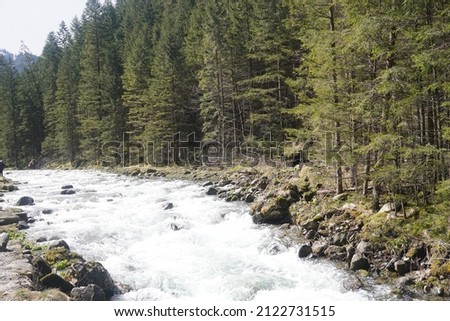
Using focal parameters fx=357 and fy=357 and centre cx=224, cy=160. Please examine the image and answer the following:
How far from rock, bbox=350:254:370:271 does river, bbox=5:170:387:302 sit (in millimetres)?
422

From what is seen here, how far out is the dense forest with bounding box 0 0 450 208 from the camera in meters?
11.2

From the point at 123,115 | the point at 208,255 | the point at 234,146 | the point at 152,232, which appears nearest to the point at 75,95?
the point at 123,115

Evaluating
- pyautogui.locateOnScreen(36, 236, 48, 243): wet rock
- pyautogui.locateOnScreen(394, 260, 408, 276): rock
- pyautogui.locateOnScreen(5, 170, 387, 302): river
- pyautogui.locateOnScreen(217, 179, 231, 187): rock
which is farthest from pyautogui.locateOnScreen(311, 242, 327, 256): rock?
pyautogui.locateOnScreen(217, 179, 231, 187): rock

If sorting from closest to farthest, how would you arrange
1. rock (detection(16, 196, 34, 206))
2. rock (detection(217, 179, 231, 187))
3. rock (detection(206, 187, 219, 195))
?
rock (detection(16, 196, 34, 206)) → rock (detection(206, 187, 219, 195)) → rock (detection(217, 179, 231, 187))

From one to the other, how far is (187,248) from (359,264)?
6177 millimetres

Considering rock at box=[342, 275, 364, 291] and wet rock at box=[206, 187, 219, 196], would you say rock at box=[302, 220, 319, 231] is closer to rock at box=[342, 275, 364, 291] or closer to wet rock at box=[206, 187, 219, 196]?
rock at box=[342, 275, 364, 291]

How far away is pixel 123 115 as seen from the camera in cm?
4862

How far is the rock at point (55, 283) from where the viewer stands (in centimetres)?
925

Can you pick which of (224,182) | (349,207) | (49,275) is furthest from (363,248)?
(224,182)

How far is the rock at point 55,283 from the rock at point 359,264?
807 cm

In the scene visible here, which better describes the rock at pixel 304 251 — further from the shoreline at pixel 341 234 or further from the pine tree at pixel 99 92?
the pine tree at pixel 99 92

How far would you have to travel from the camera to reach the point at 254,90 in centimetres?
2917

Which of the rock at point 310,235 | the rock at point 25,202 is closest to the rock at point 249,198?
the rock at point 310,235

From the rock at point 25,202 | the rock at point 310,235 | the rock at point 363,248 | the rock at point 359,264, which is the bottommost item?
the rock at point 359,264
